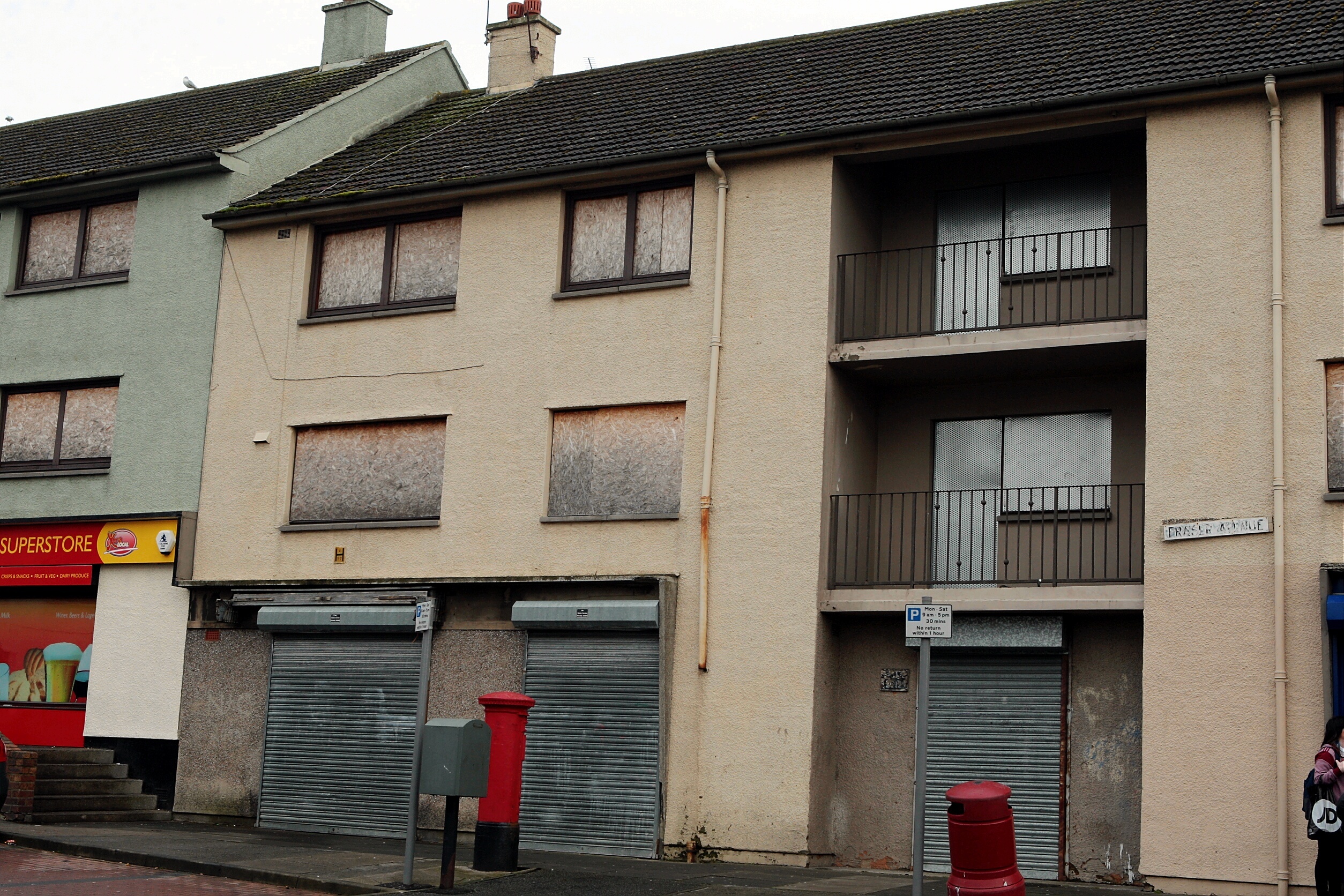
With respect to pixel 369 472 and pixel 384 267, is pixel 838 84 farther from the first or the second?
pixel 369 472

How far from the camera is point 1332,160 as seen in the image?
14.2 meters

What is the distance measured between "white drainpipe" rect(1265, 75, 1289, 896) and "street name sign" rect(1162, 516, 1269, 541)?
0.18 meters

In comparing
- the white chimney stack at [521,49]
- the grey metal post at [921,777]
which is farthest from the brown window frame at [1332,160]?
the white chimney stack at [521,49]

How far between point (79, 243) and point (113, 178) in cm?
120

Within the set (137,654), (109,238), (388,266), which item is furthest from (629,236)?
(137,654)

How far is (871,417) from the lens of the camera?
17.2 meters

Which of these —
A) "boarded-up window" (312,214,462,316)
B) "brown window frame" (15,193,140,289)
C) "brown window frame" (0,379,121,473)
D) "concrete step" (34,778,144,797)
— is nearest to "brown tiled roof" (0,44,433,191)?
"brown window frame" (15,193,140,289)

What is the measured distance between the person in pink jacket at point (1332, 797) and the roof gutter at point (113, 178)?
14795 millimetres

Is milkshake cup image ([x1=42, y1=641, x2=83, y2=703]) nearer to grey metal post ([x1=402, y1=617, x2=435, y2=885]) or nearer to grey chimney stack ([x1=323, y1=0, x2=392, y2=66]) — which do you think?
grey metal post ([x1=402, y1=617, x2=435, y2=885])

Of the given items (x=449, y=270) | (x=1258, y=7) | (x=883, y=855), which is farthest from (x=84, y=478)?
(x=1258, y=7)

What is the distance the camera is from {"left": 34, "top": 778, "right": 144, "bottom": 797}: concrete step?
17.6m

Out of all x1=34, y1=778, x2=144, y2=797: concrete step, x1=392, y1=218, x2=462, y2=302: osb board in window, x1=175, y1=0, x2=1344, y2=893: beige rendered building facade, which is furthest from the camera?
x1=392, y1=218, x2=462, y2=302: osb board in window

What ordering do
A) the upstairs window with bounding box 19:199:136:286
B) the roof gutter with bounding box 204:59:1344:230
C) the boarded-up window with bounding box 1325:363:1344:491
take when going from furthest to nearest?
the upstairs window with bounding box 19:199:136:286
the roof gutter with bounding box 204:59:1344:230
the boarded-up window with bounding box 1325:363:1344:491

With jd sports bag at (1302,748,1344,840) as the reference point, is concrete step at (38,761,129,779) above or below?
below
